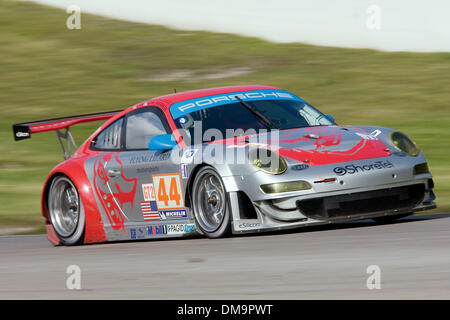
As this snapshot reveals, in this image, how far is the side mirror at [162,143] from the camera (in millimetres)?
6602

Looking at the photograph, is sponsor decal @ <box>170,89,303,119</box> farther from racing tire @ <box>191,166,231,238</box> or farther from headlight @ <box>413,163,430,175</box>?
headlight @ <box>413,163,430,175</box>

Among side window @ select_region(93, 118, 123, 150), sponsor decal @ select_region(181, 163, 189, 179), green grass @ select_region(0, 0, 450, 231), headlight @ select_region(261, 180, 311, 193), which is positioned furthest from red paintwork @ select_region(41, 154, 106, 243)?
green grass @ select_region(0, 0, 450, 231)

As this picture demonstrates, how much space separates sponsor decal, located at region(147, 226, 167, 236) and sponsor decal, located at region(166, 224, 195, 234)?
0.17ft

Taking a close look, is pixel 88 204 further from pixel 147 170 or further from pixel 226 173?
pixel 226 173

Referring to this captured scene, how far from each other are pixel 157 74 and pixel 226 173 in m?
11.7

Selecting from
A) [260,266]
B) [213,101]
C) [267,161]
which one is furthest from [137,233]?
[260,266]

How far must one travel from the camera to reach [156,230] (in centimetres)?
676

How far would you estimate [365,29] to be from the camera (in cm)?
1606

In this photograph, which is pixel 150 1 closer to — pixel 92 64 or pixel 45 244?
pixel 92 64

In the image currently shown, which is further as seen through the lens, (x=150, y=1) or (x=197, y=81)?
(x=150, y=1)

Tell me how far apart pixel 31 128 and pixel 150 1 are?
11.3 m

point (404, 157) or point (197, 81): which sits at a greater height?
point (197, 81)

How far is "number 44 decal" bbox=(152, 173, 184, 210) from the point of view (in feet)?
21.3
